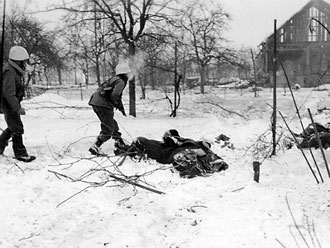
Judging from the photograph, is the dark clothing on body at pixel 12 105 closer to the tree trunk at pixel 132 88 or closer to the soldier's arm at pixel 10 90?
the soldier's arm at pixel 10 90

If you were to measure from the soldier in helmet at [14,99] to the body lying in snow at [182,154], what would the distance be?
1479 mm

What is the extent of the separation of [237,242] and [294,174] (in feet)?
6.65

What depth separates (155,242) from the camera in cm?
283

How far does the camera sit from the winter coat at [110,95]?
601 cm

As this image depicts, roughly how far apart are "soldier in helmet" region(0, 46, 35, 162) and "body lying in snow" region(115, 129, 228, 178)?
4.85 ft

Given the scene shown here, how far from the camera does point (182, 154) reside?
469 cm

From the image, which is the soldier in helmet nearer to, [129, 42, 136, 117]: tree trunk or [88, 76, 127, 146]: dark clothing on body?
[88, 76, 127, 146]: dark clothing on body

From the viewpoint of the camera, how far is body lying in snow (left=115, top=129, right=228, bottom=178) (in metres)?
4.49

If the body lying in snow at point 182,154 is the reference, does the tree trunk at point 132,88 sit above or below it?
above

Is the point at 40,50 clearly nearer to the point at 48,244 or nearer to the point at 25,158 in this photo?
the point at 25,158

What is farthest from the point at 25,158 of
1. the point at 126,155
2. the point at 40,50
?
the point at 40,50

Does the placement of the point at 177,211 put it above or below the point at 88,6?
below

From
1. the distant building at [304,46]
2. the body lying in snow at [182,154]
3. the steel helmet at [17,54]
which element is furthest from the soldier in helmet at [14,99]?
the distant building at [304,46]

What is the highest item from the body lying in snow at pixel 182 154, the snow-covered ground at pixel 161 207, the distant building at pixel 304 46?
the distant building at pixel 304 46
